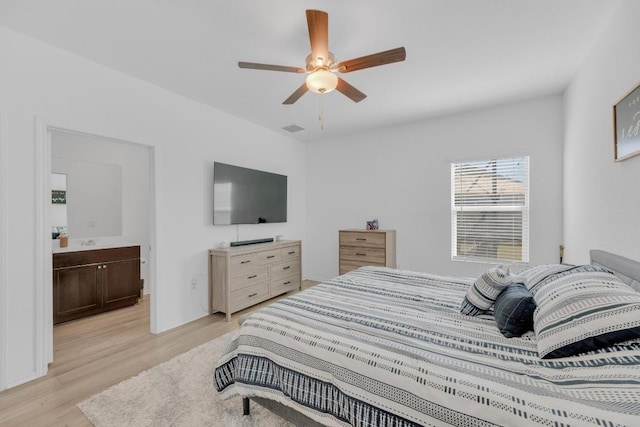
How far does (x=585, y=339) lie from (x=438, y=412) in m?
0.65

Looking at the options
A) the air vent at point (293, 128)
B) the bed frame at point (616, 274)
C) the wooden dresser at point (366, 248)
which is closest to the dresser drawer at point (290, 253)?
the wooden dresser at point (366, 248)

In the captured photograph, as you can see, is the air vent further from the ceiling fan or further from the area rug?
the area rug

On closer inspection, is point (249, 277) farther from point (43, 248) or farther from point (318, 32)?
point (318, 32)

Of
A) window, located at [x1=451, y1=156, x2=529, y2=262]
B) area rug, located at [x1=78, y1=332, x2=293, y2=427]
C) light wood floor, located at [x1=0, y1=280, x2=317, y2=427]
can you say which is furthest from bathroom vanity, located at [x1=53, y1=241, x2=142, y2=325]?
window, located at [x1=451, y1=156, x2=529, y2=262]

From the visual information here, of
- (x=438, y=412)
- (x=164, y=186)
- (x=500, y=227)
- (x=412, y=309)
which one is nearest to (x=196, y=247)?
(x=164, y=186)

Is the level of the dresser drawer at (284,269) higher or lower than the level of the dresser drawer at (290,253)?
lower

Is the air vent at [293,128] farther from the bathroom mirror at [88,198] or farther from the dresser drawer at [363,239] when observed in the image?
the bathroom mirror at [88,198]

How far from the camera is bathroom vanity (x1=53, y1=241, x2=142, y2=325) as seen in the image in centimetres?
320

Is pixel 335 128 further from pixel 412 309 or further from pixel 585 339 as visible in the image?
pixel 585 339

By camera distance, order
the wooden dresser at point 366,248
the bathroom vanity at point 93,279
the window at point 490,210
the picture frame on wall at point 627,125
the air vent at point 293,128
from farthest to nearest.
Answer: the air vent at point 293,128
the wooden dresser at point 366,248
the window at point 490,210
the bathroom vanity at point 93,279
the picture frame on wall at point 627,125

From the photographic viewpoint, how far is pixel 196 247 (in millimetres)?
3432

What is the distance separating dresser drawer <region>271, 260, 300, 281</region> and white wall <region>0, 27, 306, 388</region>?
604mm

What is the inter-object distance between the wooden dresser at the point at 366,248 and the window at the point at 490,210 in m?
0.88

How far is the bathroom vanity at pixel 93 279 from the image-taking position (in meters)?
3.20
